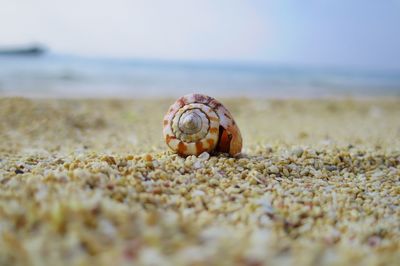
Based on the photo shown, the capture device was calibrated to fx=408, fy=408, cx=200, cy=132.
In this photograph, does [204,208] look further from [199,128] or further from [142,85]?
[142,85]

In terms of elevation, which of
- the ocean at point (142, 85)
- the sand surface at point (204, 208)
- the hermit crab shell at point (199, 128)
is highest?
the ocean at point (142, 85)

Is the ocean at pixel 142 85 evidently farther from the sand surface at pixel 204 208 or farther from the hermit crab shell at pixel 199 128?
the sand surface at pixel 204 208

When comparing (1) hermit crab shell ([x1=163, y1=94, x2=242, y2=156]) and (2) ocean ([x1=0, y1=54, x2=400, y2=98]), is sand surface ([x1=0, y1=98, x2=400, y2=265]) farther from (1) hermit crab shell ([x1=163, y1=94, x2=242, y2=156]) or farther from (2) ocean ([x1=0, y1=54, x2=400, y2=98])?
(2) ocean ([x1=0, y1=54, x2=400, y2=98])

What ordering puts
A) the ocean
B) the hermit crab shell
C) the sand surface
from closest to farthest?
the sand surface < the hermit crab shell < the ocean

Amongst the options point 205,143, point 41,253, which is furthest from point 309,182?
point 41,253

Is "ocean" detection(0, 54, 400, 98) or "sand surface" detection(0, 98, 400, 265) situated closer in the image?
"sand surface" detection(0, 98, 400, 265)

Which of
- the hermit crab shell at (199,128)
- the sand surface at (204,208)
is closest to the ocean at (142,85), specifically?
the hermit crab shell at (199,128)

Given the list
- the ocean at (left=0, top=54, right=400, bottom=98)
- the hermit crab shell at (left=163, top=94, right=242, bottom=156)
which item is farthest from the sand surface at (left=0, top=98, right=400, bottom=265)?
the ocean at (left=0, top=54, right=400, bottom=98)
